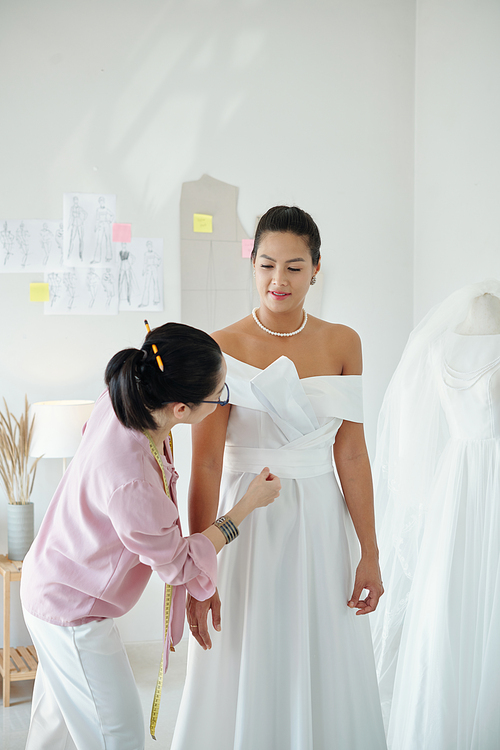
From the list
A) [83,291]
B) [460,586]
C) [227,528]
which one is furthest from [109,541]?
[83,291]

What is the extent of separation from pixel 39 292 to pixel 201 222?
2.65 ft

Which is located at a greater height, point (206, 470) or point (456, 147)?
point (456, 147)

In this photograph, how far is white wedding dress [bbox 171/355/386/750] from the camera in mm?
1312

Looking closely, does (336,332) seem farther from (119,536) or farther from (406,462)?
(406,462)

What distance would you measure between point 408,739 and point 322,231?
217 cm

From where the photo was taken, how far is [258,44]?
2998 millimetres

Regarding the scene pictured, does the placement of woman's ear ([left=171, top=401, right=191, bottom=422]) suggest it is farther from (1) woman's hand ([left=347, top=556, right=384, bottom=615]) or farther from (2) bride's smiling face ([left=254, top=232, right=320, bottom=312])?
(1) woman's hand ([left=347, top=556, right=384, bottom=615])

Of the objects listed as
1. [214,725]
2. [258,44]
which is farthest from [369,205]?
[214,725]

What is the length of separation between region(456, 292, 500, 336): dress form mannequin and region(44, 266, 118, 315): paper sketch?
1635mm

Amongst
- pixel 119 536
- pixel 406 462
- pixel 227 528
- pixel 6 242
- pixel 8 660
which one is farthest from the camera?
pixel 6 242

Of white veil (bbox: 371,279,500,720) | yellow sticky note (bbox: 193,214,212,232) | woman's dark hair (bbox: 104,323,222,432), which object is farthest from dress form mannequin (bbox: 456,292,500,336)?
yellow sticky note (bbox: 193,214,212,232)

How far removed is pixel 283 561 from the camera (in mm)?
1353

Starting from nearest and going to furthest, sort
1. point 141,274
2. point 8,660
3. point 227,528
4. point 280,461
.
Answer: point 227,528 < point 280,461 < point 8,660 < point 141,274

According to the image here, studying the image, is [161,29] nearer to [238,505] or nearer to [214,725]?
[238,505]
